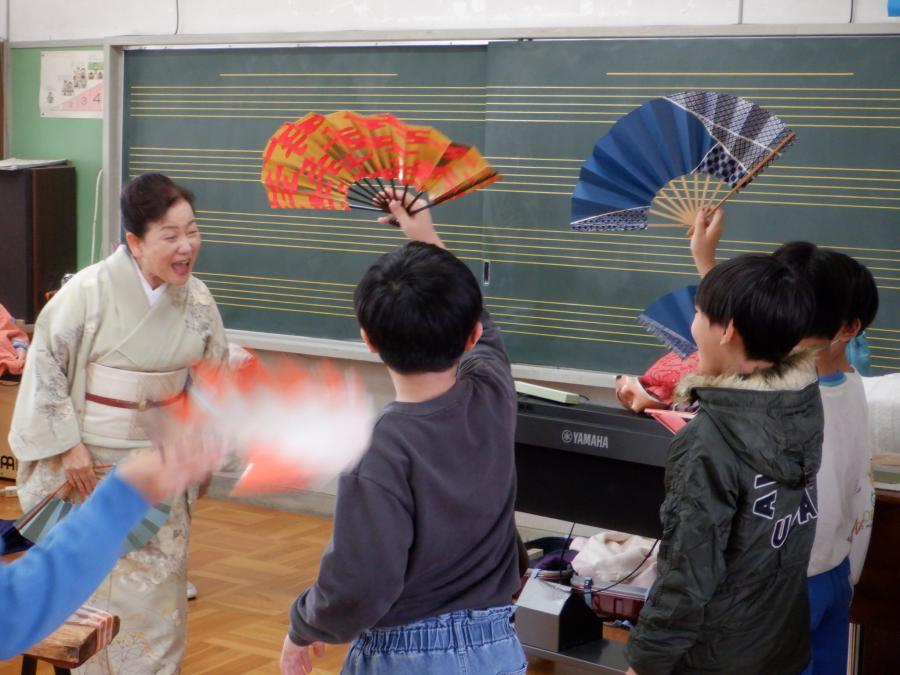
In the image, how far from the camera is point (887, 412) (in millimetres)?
3092

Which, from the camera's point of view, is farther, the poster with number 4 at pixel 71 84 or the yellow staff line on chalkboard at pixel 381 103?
A: the poster with number 4 at pixel 71 84

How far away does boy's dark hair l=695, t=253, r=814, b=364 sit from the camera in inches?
75.7

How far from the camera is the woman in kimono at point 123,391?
10.0 feet

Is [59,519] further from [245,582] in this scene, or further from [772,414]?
[772,414]

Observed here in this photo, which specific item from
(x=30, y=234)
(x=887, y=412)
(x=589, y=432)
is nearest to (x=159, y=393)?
(x=589, y=432)

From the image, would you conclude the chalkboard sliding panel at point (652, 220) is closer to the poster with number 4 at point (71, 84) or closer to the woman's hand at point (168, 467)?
the poster with number 4 at point (71, 84)

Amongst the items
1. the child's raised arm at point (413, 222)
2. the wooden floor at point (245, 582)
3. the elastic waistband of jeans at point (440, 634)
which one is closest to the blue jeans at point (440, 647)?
the elastic waistband of jeans at point (440, 634)

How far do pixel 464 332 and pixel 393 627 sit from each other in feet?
1.44

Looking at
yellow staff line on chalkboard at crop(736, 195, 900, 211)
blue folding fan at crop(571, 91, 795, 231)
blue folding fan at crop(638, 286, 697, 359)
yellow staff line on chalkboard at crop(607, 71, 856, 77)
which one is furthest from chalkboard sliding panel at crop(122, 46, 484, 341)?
blue folding fan at crop(571, 91, 795, 231)

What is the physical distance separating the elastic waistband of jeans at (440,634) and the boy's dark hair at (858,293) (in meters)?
1.11

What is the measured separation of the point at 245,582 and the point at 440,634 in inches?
110

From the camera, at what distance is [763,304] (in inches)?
75.6

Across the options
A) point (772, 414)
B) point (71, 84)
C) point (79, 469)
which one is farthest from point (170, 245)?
point (71, 84)

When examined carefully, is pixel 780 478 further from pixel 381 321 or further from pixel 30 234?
pixel 30 234
